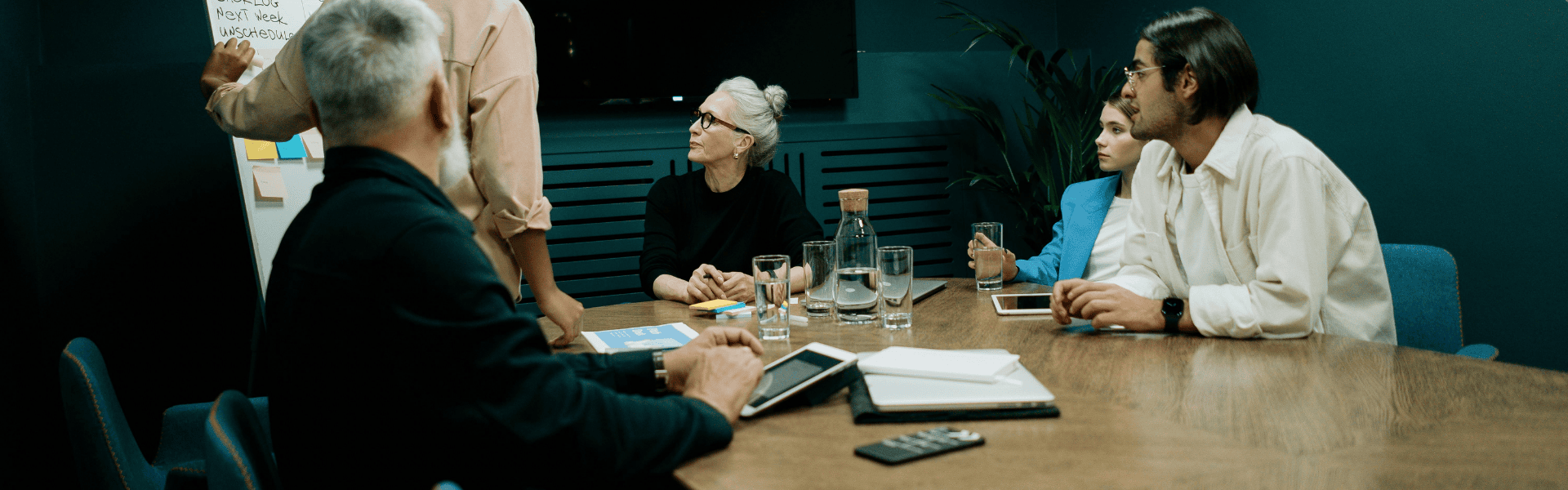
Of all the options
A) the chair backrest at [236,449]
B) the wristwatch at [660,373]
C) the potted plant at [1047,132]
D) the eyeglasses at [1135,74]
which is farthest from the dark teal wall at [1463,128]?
the chair backrest at [236,449]

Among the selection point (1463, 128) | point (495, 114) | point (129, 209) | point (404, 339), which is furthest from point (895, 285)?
point (129, 209)

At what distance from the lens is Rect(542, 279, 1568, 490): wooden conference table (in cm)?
89

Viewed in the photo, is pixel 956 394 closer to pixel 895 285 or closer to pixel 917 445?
pixel 917 445

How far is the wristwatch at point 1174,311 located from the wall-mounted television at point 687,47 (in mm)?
2570

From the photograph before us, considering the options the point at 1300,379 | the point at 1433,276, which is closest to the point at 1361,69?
the point at 1433,276

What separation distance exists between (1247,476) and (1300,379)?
1.42 feet

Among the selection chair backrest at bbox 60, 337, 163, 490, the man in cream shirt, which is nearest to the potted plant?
the man in cream shirt

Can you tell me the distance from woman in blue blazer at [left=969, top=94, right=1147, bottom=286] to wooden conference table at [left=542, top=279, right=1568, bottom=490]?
1.02 metres

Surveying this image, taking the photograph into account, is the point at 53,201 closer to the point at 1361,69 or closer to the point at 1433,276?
the point at 1433,276

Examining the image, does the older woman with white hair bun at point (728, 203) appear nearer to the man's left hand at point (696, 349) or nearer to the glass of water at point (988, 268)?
the glass of water at point (988, 268)

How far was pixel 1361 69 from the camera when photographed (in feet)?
10.1

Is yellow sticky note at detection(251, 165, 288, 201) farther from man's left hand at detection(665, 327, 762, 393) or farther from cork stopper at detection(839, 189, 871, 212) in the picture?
man's left hand at detection(665, 327, 762, 393)

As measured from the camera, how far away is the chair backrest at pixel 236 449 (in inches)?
35.3

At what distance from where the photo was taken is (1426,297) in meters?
1.91
